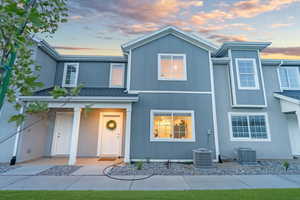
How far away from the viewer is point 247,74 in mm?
8625

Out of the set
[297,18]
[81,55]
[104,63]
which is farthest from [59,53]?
[297,18]

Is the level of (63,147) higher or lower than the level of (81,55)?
lower

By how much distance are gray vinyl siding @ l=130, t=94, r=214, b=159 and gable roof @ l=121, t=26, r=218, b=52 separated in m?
3.01

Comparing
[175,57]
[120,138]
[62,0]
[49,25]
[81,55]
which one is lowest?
[120,138]

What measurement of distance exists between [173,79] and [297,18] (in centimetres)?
984

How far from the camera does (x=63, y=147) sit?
8.64 metres

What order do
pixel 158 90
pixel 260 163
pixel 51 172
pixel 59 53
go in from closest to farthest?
1. pixel 51 172
2. pixel 260 163
3. pixel 158 90
4. pixel 59 53

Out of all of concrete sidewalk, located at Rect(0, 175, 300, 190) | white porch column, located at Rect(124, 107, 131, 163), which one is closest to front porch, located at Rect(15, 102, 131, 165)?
white porch column, located at Rect(124, 107, 131, 163)

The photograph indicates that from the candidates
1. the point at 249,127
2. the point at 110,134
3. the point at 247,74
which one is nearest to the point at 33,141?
the point at 110,134

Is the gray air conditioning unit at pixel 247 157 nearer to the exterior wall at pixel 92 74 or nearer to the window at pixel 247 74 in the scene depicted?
the window at pixel 247 74

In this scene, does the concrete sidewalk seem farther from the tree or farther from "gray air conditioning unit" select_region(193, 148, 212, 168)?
the tree

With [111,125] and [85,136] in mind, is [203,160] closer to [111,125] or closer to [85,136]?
[111,125]

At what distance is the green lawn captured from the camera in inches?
140

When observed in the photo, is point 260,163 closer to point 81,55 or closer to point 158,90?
point 158,90
